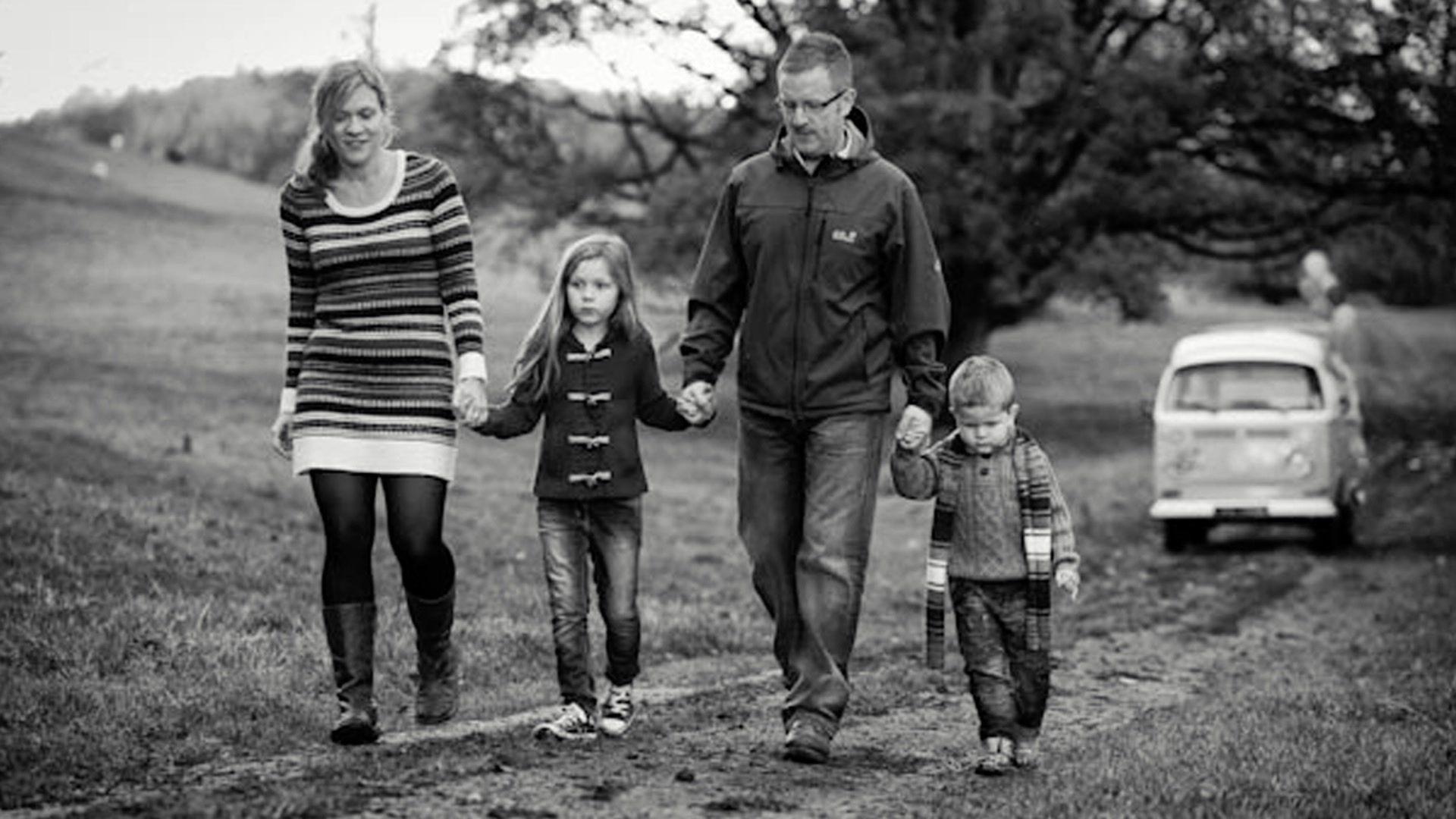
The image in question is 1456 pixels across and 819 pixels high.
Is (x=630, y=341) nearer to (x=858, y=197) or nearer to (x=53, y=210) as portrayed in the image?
(x=858, y=197)

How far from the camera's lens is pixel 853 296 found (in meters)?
7.57

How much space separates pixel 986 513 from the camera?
7.43 meters

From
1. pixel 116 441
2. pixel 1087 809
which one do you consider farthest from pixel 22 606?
pixel 116 441

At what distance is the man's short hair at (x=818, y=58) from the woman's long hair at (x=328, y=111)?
1.39 meters

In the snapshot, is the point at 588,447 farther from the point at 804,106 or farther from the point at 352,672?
the point at 804,106

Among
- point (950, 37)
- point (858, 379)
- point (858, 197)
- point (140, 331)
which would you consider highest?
point (950, 37)

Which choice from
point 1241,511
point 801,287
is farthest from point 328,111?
point 1241,511

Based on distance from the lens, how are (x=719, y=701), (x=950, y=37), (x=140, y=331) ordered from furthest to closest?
(x=140, y=331)
(x=950, y=37)
(x=719, y=701)

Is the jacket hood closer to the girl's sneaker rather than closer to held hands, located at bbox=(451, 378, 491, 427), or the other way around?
held hands, located at bbox=(451, 378, 491, 427)

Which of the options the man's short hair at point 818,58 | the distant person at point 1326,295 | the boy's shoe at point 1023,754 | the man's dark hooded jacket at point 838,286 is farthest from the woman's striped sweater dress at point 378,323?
the distant person at point 1326,295

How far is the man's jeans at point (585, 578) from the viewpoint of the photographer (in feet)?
25.6

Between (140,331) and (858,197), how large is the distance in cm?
3427

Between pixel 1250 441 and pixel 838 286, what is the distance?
45.8ft

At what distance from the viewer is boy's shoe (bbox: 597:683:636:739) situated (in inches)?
310
